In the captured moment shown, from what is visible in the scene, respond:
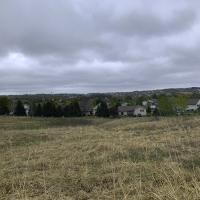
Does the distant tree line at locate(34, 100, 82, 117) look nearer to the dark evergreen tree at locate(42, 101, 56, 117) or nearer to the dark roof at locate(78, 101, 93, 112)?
the dark evergreen tree at locate(42, 101, 56, 117)

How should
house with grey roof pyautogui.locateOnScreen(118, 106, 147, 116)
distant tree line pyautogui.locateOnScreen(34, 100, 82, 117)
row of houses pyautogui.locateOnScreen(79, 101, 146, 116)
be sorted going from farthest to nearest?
row of houses pyautogui.locateOnScreen(79, 101, 146, 116) < house with grey roof pyautogui.locateOnScreen(118, 106, 147, 116) < distant tree line pyautogui.locateOnScreen(34, 100, 82, 117)

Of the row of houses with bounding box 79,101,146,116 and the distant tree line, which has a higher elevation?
the distant tree line

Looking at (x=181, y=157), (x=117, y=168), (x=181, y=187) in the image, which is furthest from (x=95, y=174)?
(x=181, y=157)

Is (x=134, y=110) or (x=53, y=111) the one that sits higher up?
(x=53, y=111)

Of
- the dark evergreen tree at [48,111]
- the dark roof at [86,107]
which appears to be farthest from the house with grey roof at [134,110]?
the dark evergreen tree at [48,111]

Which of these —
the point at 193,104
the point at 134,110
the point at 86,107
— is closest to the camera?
the point at 134,110

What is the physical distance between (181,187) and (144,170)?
56.5 inches

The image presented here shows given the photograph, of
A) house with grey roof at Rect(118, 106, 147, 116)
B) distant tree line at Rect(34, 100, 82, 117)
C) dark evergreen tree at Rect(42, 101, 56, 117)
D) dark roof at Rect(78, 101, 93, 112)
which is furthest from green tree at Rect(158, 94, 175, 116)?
dark roof at Rect(78, 101, 93, 112)

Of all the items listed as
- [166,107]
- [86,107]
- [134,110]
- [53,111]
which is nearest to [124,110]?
[134,110]

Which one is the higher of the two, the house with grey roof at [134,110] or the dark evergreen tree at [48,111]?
the dark evergreen tree at [48,111]

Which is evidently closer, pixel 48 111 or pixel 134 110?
pixel 48 111

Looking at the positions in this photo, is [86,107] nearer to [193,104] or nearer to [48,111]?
[48,111]

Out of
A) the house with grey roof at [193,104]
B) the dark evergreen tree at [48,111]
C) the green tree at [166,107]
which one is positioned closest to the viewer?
the green tree at [166,107]

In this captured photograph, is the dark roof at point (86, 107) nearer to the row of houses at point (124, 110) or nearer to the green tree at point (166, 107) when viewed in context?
the row of houses at point (124, 110)
